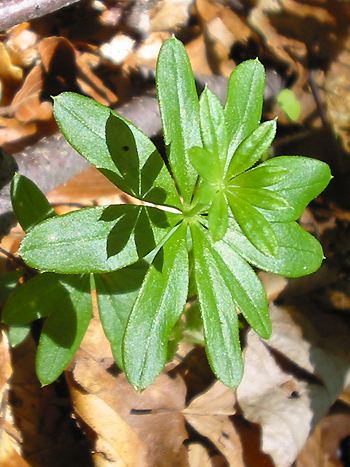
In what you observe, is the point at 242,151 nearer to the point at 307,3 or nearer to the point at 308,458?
the point at 308,458

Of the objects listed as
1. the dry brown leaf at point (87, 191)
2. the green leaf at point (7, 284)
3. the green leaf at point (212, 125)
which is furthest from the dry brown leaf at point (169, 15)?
the green leaf at point (212, 125)

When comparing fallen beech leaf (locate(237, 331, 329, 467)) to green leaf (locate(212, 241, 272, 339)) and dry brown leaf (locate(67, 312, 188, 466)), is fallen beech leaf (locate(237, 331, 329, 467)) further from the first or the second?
green leaf (locate(212, 241, 272, 339))

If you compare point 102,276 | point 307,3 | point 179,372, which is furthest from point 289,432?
point 307,3

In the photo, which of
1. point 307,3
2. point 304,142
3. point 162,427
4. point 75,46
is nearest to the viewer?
point 162,427

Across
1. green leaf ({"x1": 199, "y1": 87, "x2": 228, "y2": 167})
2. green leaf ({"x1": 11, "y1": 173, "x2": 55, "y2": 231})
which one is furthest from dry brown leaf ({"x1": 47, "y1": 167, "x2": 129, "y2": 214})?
green leaf ({"x1": 199, "y1": 87, "x2": 228, "y2": 167})

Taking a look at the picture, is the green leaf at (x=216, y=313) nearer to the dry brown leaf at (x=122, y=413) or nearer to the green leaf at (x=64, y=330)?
the green leaf at (x=64, y=330)
